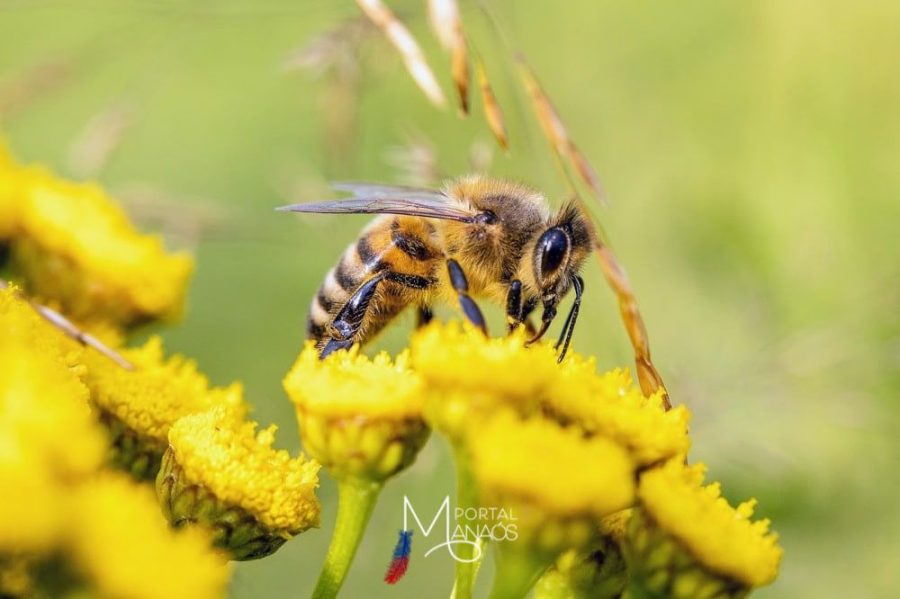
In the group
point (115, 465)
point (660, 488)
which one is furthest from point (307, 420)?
point (660, 488)

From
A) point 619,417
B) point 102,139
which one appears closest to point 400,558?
point 619,417

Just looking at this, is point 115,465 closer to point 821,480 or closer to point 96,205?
point 96,205

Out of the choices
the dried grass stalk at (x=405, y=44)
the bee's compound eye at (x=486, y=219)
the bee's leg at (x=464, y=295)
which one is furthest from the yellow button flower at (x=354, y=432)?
the bee's compound eye at (x=486, y=219)

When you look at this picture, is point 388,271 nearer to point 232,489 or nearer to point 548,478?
point 232,489

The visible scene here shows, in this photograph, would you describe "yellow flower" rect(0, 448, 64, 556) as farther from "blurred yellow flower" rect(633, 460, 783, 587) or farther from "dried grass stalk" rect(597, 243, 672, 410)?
"dried grass stalk" rect(597, 243, 672, 410)

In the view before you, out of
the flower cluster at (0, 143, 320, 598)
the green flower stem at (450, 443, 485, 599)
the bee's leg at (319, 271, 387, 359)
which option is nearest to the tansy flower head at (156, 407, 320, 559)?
the flower cluster at (0, 143, 320, 598)
